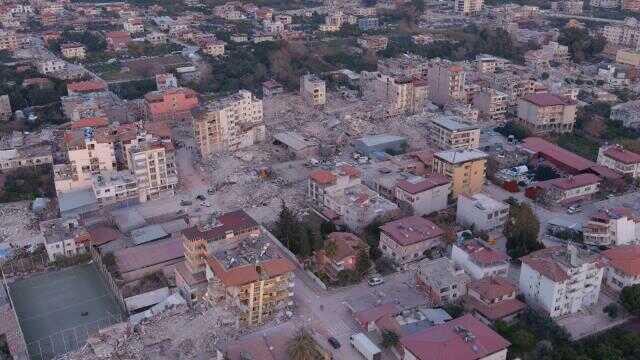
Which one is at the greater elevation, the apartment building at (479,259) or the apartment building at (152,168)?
the apartment building at (152,168)

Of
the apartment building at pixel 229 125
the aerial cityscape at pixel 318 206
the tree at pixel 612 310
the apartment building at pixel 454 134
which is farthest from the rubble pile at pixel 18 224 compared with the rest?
the tree at pixel 612 310

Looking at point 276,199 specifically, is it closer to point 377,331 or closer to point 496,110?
point 377,331

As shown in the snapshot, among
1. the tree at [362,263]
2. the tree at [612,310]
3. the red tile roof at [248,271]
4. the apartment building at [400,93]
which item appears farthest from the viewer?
the apartment building at [400,93]

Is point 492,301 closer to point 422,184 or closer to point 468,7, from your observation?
point 422,184

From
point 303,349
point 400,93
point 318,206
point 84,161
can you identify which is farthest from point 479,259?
point 400,93

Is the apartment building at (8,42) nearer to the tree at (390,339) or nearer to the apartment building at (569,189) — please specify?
the apartment building at (569,189)

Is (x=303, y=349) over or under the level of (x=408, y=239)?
under
